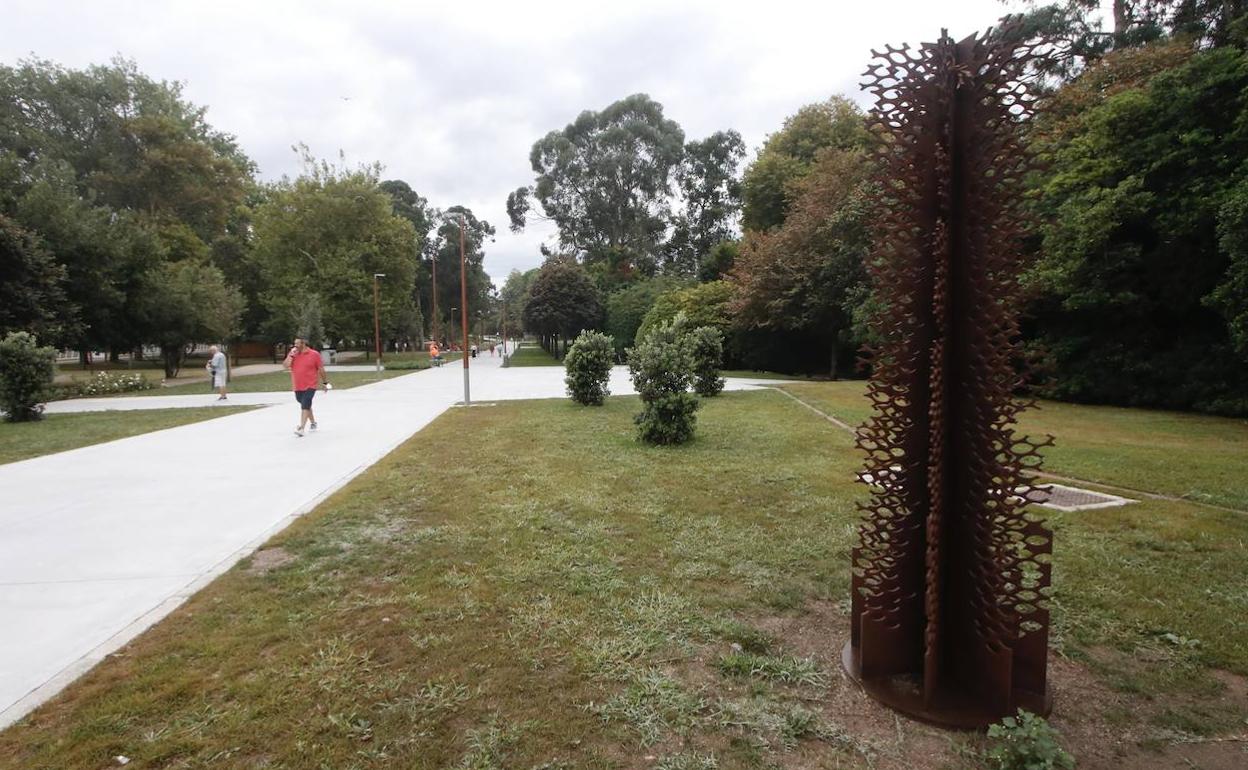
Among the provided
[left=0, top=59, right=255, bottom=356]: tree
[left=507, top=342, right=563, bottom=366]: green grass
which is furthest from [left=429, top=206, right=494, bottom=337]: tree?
[left=0, top=59, right=255, bottom=356]: tree

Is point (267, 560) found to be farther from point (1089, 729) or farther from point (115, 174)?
point (115, 174)

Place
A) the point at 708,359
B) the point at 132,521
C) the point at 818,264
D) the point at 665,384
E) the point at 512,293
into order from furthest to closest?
1. the point at 512,293
2. the point at 818,264
3. the point at 708,359
4. the point at 665,384
5. the point at 132,521

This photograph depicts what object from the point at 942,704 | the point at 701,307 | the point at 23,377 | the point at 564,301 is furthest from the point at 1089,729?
the point at 564,301

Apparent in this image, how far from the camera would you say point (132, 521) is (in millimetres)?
5301

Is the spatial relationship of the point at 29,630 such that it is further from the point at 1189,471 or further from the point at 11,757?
the point at 1189,471

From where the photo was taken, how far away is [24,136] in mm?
31297

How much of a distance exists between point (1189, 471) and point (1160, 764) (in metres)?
6.50


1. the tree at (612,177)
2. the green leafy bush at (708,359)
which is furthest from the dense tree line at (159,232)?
the green leafy bush at (708,359)

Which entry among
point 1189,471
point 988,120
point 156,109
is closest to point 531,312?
point 156,109

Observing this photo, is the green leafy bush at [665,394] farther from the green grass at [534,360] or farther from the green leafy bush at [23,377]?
A: the green grass at [534,360]

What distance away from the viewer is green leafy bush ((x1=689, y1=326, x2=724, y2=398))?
48.6 feet

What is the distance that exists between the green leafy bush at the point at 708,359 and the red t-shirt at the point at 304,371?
25.9 ft

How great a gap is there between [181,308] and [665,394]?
82.3 ft

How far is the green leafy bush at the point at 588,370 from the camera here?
1430 centimetres
